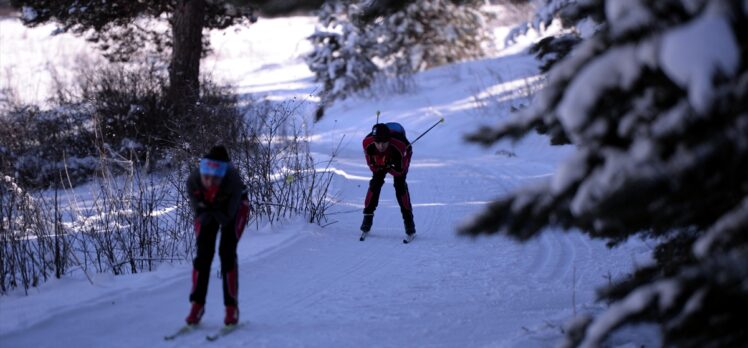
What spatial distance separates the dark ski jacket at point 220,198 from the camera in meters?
5.54

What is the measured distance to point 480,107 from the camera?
842 inches

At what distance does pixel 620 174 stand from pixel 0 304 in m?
5.67

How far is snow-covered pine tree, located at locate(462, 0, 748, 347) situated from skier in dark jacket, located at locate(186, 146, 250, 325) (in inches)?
120

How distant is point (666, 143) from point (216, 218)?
388cm

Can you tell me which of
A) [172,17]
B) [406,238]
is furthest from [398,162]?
[172,17]

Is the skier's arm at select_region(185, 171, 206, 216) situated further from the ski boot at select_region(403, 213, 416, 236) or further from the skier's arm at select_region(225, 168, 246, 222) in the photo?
the ski boot at select_region(403, 213, 416, 236)

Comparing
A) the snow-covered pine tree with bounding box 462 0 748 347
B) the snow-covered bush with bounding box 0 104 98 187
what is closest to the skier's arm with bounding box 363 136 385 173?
the snow-covered bush with bounding box 0 104 98 187

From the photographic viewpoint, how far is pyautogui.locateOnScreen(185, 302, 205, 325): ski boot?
562 centimetres

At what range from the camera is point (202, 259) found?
5648mm

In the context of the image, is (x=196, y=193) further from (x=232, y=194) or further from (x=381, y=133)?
(x=381, y=133)

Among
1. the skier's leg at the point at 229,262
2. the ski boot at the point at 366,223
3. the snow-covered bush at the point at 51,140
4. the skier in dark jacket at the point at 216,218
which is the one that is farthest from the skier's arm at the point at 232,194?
the snow-covered bush at the point at 51,140

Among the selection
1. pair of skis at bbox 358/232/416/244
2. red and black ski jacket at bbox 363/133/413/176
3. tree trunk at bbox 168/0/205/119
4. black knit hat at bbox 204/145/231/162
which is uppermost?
tree trunk at bbox 168/0/205/119

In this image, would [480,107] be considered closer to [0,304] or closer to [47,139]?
[47,139]

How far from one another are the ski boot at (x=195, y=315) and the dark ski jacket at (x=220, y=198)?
73 centimetres
